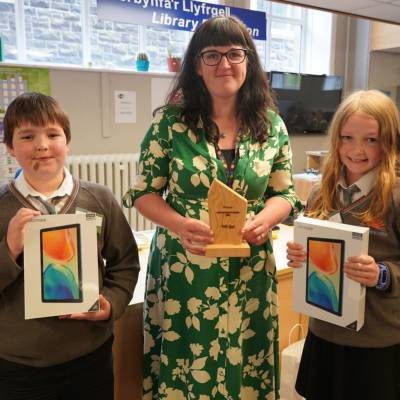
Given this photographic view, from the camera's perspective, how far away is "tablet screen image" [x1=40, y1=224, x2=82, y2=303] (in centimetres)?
103

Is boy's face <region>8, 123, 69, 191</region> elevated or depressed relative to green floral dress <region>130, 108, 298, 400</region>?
elevated

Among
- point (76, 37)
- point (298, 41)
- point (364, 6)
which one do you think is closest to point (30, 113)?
point (364, 6)

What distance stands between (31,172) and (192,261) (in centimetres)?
49

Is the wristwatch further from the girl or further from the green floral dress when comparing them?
the green floral dress

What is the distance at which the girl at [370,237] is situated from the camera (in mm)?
1174

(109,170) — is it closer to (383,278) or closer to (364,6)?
(364,6)

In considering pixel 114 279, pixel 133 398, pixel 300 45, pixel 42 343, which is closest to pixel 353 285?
pixel 114 279

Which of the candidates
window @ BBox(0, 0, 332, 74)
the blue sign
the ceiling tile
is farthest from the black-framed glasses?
window @ BBox(0, 0, 332, 74)

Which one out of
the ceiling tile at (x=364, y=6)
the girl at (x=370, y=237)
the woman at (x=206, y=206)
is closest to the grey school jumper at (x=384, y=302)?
the girl at (x=370, y=237)

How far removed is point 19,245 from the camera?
3.31ft

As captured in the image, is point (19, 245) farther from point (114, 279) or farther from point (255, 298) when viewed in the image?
point (255, 298)

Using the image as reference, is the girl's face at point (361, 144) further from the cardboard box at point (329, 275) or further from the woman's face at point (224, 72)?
the woman's face at point (224, 72)

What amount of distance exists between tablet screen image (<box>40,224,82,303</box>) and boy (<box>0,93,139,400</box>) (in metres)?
0.05

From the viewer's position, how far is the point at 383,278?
1.13 metres
